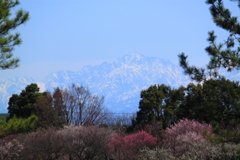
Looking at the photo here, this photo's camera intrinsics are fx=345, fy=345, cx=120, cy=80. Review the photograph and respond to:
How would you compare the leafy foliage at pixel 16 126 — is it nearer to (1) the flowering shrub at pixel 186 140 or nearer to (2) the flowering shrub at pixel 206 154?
(2) the flowering shrub at pixel 206 154

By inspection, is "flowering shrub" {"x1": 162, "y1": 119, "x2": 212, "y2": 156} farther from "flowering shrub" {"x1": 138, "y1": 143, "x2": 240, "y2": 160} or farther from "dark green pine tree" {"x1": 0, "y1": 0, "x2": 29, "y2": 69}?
"dark green pine tree" {"x1": 0, "y1": 0, "x2": 29, "y2": 69}

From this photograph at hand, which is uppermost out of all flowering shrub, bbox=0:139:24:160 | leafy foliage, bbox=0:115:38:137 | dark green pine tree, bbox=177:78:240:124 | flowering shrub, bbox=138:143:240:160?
dark green pine tree, bbox=177:78:240:124

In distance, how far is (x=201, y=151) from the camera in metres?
8.67

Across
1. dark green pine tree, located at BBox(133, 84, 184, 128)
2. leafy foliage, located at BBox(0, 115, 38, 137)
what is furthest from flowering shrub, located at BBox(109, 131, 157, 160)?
dark green pine tree, located at BBox(133, 84, 184, 128)

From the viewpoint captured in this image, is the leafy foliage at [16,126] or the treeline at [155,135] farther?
the leafy foliage at [16,126]

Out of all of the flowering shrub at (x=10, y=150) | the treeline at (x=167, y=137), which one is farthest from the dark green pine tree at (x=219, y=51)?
the flowering shrub at (x=10, y=150)

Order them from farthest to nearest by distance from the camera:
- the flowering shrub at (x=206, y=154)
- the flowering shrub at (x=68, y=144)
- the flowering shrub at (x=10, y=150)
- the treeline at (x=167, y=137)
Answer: the flowering shrub at (x=68, y=144), the flowering shrub at (x=10, y=150), the treeline at (x=167, y=137), the flowering shrub at (x=206, y=154)

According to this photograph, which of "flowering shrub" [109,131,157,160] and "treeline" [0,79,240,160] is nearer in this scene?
"treeline" [0,79,240,160]

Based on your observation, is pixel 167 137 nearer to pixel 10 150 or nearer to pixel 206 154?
pixel 206 154

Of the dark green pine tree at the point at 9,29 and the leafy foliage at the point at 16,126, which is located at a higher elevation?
the dark green pine tree at the point at 9,29

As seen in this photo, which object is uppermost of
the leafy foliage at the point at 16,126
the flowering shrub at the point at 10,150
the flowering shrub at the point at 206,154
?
the leafy foliage at the point at 16,126

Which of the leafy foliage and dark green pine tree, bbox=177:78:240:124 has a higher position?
dark green pine tree, bbox=177:78:240:124

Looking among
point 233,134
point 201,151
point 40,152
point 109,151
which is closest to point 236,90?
point 233,134

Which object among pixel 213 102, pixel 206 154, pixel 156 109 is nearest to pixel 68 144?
pixel 206 154
